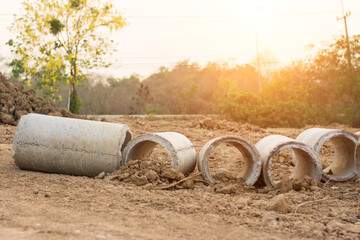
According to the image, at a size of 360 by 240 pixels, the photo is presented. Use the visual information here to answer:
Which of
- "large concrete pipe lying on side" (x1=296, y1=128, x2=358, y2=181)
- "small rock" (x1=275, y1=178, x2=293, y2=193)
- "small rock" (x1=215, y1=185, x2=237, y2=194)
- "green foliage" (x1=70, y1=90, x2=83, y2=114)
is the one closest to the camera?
"small rock" (x1=215, y1=185, x2=237, y2=194)

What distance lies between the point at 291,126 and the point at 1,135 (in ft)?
45.2

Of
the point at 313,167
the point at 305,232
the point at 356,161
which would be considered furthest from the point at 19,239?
the point at 356,161

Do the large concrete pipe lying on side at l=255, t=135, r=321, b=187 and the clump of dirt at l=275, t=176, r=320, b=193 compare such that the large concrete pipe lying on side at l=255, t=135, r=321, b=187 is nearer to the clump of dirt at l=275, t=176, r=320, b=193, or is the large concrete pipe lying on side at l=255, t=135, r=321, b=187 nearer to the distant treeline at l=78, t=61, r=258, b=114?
the clump of dirt at l=275, t=176, r=320, b=193

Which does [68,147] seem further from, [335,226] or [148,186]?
[335,226]

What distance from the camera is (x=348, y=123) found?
18.8 m

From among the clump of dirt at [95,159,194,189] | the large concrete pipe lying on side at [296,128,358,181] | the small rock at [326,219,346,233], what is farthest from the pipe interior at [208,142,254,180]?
the small rock at [326,219,346,233]

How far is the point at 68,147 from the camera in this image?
6.24 metres

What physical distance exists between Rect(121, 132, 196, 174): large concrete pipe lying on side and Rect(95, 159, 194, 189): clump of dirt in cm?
18

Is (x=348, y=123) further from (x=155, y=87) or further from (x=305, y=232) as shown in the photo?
(x=155, y=87)

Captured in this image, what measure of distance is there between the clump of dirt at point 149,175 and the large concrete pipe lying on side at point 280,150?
4.10 feet

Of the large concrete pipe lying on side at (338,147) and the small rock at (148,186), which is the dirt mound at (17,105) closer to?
the small rock at (148,186)

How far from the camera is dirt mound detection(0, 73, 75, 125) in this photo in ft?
41.9

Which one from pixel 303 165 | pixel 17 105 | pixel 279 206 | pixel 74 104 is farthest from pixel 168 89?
pixel 279 206

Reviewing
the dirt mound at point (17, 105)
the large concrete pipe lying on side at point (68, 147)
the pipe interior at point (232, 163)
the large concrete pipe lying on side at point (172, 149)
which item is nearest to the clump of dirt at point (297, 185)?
the pipe interior at point (232, 163)
